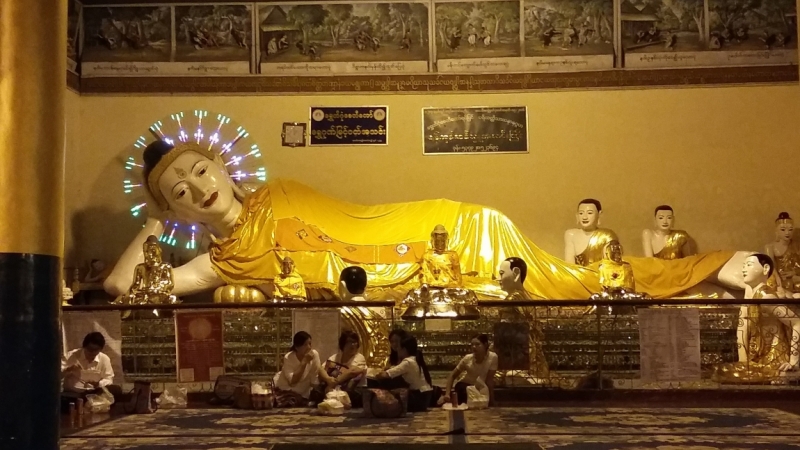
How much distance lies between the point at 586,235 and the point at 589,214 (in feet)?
0.62

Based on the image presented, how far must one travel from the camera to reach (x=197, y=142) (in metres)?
8.09

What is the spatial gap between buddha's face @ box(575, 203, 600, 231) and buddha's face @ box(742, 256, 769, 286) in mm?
1559

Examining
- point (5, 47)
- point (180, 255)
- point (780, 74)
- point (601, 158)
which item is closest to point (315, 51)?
point (180, 255)

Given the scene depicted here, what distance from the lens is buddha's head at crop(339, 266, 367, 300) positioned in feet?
21.4

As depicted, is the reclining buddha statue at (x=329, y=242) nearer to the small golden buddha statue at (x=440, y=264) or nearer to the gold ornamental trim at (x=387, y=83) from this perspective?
the small golden buddha statue at (x=440, y=264)

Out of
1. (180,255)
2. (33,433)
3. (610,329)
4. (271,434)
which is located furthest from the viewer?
(180,255)

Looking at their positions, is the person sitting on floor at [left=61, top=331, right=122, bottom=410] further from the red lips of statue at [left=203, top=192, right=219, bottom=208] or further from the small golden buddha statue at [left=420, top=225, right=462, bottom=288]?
the small golden buddha statue at [left=420, top=225, right=462, bottom=288]

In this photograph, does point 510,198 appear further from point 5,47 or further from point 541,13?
point 5,47

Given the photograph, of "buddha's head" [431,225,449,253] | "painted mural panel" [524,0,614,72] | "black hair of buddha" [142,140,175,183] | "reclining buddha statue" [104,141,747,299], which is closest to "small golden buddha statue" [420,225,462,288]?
"buddha's head" [431,225,449,253]

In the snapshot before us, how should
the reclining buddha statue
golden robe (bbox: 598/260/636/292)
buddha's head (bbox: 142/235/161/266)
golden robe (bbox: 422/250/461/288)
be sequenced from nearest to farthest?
golden robe (bbox: 422/250/461/288), golden robe (bbox: 598/260/636/292), buddha's head (bbox: 142/235/161/266), the reclining buddha statue

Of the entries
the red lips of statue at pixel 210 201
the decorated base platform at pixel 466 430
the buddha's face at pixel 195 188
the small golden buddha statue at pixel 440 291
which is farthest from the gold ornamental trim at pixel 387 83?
the decorated base platform at pixel 466 430

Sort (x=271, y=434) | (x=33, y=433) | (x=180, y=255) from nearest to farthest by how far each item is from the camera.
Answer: (x=33, y=433), (x=271, y=434), (x=180, y=255)

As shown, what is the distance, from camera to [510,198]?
8.80 m

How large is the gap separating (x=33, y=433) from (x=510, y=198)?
638cm
